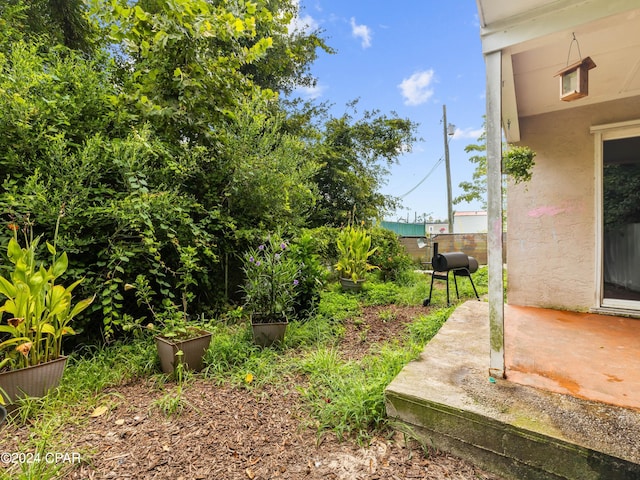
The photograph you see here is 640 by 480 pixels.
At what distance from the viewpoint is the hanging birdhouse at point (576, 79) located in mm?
1904

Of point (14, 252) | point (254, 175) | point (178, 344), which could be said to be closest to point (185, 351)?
point (178, 344)

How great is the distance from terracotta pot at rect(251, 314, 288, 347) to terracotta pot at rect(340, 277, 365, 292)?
2521 mm

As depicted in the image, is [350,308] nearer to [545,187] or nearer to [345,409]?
[345,409]

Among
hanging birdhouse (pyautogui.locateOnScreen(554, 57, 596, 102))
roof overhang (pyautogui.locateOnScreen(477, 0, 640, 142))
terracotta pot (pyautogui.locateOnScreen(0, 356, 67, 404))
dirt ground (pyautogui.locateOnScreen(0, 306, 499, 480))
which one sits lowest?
dirt ground (pyautogui.locateOnScreen(0, 306, 499, 480))

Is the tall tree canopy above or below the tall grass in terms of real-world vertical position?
above

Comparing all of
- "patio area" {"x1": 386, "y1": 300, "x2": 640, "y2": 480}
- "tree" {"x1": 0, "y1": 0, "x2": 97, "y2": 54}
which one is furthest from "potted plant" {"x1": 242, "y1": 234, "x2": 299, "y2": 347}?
"tree" {"x1": 0, "y1": 0, "x2": 97, "y2": 54}

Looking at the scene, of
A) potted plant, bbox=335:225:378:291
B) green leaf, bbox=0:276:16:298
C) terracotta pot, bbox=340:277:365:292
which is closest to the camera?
green leaf, bbox=0:276:16:298

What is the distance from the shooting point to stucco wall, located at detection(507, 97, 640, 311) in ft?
10.2

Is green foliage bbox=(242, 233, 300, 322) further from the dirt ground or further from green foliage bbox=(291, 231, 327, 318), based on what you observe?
the dirt ground

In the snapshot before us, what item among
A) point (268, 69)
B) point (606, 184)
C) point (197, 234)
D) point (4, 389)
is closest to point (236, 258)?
point (197, 234)

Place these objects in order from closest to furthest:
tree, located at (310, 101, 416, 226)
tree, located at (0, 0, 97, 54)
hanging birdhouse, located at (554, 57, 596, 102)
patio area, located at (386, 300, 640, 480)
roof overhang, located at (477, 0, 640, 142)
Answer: patio area, located at (386, 300, 640, 480) < roof overhang, located at (477, 0, 640, 142) < hanging birdhouse, located at (554, 57, 596, 102) < tree, located at (0, 0, 97, 54) < tree, located at (310, 101, 416, 226)

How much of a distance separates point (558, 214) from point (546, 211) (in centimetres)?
11

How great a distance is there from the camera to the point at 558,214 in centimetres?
327

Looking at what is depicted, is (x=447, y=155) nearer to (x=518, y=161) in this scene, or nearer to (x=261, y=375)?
(x=518, y=161)
